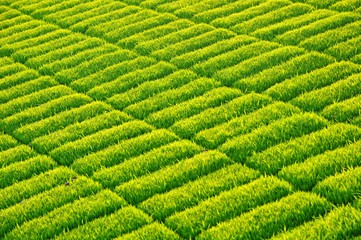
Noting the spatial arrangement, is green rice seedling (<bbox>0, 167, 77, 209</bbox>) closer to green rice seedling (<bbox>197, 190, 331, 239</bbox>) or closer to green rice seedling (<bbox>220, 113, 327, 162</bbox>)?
green rice seedling (<bbox>220, 113, 327, 162</bbox>)

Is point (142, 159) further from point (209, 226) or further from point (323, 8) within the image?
point (323, 8)

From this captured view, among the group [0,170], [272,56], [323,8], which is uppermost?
[323,8]

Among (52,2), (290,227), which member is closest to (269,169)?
(290,227)

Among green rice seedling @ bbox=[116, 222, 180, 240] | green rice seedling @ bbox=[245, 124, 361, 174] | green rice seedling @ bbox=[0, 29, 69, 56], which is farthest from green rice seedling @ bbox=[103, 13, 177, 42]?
green rice seedling @ bbox=[116, 222, 180, 240]

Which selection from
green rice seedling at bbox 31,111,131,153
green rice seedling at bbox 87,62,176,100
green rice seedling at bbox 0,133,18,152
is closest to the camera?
green rice seedling at bbox 31,111,131,153

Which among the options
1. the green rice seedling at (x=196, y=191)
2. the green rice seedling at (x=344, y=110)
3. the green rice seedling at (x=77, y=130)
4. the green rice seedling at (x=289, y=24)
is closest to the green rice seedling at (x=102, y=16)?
the green rice seedling at (x=289, y=24)

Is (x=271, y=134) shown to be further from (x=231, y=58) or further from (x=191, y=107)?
(x=231, y=58)
